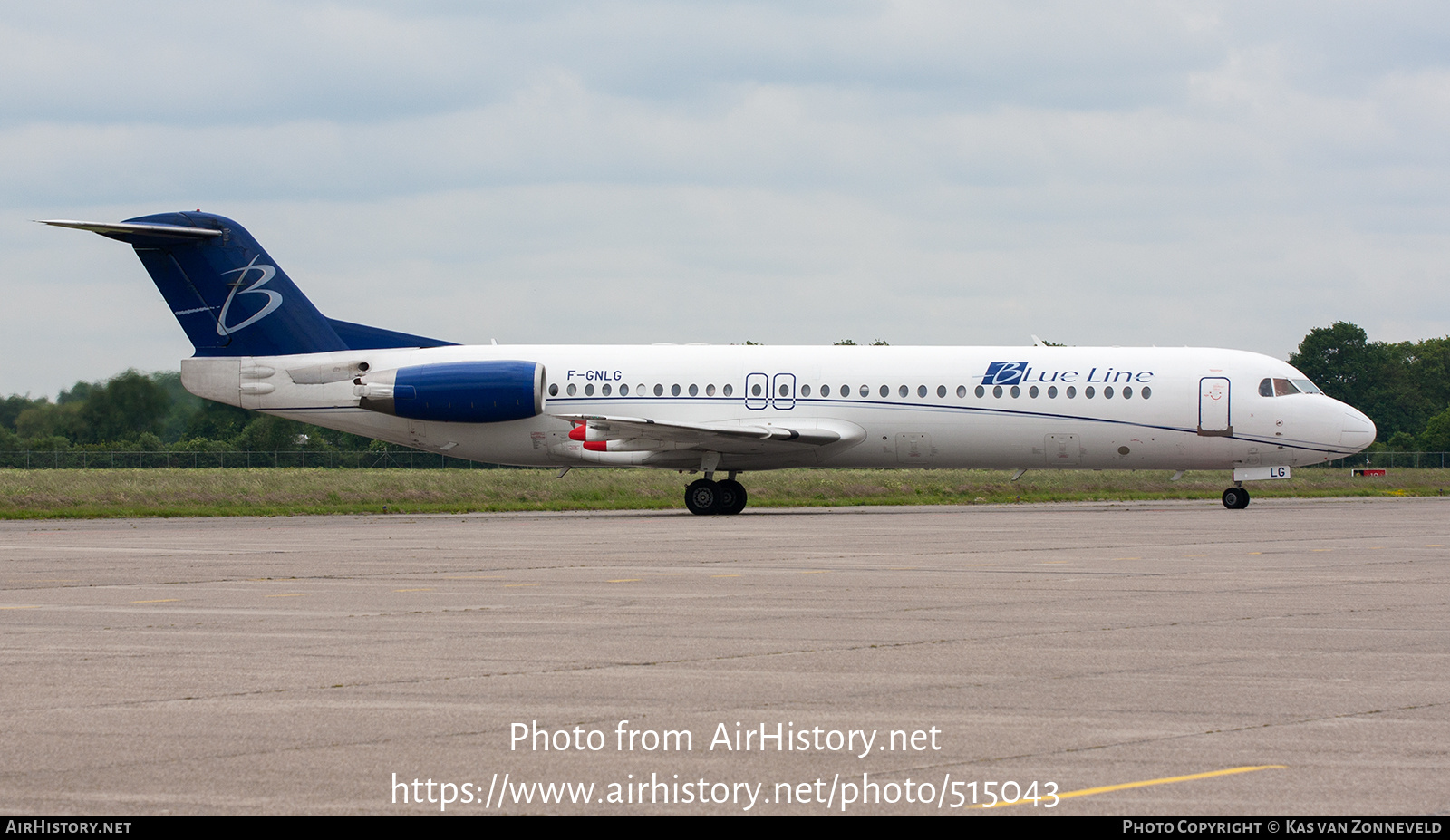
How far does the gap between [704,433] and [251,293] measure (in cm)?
1069

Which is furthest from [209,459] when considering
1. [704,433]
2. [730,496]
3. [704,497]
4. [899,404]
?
[899,404]

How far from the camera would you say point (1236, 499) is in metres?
32.4

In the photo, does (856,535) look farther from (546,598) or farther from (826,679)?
(826,679)

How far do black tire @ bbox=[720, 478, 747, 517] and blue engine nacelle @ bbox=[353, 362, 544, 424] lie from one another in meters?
4.43

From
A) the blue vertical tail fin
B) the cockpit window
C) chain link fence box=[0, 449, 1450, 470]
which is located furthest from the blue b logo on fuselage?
chain link fence box=[0, 449, 1450, 470]

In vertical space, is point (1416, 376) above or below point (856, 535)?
above

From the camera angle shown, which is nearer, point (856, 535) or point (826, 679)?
point (826, 679)

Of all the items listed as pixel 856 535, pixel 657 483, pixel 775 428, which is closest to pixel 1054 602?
pixel 856 535

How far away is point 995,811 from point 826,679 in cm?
327

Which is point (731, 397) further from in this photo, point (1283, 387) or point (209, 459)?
point (209, 459)

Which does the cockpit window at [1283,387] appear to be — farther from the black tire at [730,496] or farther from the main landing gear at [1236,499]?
the black tire at [730,496]

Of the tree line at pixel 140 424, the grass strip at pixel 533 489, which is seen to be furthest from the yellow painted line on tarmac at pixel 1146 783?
the tree line at pixel 140 424

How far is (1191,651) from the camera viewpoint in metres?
10.3
